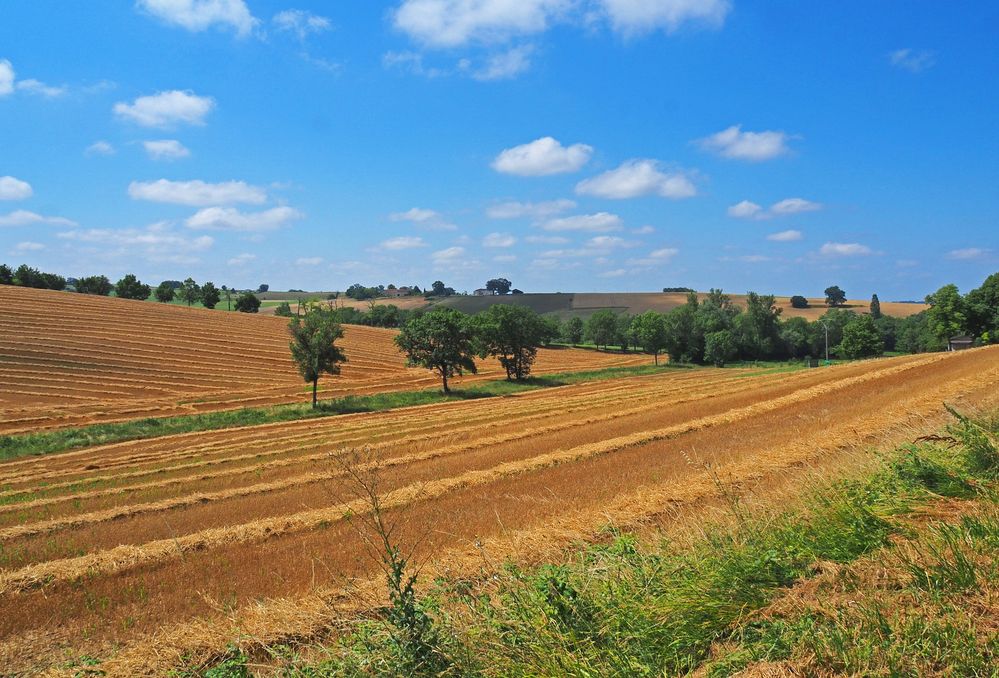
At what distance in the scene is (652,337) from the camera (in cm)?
10356

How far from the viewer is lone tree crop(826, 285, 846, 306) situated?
17649 centimetres

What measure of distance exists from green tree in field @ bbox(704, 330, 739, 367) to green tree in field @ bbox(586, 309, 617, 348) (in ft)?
99.4

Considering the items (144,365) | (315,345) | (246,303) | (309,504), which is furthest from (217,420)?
(246,303)

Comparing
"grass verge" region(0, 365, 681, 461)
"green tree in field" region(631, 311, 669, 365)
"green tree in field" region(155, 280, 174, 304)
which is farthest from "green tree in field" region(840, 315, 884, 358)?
"green tree in field" region(155, 280, 174, 304)

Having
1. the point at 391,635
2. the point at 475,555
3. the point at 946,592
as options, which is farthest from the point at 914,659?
Result: the point at 475,555

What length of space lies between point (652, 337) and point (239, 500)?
9333cm

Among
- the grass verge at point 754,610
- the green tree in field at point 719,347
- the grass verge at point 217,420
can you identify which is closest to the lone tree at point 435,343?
the grass verge at point 217,420

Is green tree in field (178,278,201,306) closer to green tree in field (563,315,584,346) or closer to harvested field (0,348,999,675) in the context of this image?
green tree in field (563,315,584,346)

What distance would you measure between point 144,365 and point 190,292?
8529 centimetres

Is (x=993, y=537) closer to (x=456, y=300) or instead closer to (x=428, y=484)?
(x=428, y=484)

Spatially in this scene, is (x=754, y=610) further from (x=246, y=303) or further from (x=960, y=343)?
(x=246, y=303)

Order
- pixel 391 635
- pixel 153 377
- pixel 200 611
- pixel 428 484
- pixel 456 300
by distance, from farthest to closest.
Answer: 1. pixel 456 300
2. pixel 153 377
3. pixel 428 484
4. pixel 200 611
5. pixel 391 635

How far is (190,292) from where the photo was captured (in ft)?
454

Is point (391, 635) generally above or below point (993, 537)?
below
